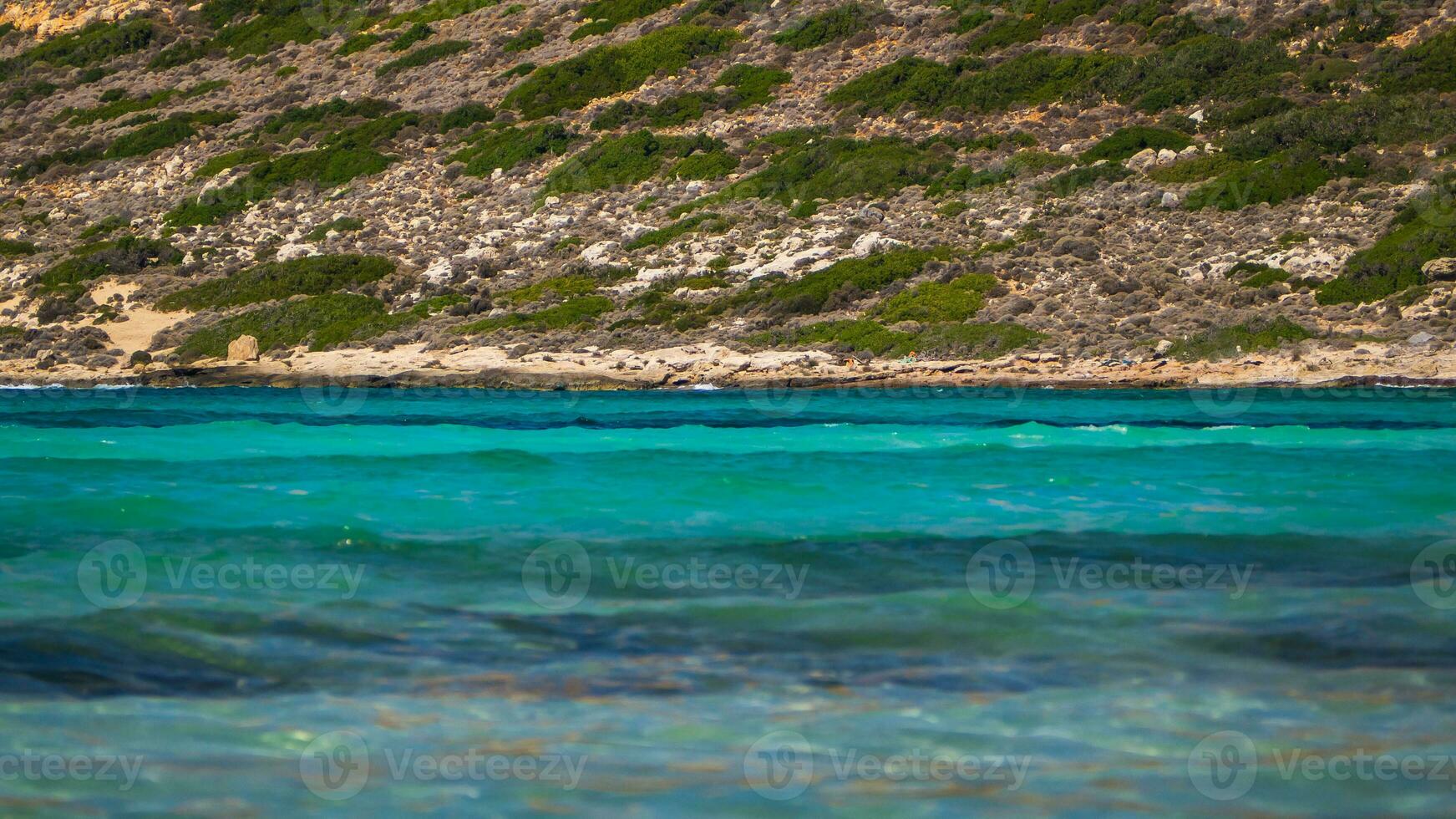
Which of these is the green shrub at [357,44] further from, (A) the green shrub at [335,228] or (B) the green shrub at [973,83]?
(B) the green shrub at [973,83]

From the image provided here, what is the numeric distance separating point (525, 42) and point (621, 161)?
13.7 metres

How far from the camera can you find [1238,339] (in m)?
24.6

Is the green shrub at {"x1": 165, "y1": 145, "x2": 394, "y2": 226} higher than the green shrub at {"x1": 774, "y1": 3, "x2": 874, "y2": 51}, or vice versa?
the green shrub at {"x1": 774, "y1": 3, "x2": 874, "y2": 51}

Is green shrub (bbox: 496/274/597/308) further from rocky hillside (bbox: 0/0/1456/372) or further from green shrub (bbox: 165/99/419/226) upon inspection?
green shrub (bbox: 165/99/419/226)

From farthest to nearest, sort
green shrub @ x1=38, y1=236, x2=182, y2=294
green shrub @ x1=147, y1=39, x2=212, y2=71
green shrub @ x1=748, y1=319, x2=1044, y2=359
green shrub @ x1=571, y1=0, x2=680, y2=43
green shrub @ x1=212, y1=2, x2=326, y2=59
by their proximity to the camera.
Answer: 1. green shrub @ x1=147, y1=39, x2=212, y2=71
2. green shrub @ x1=212, y1=2, x2=326, y2=59
3. green shrub @ x1=571, y1=0, x2=680, y2=43
4. green shrub @ x1=38, y1=236, x2=182, y2=294
5. green shrub @ x1=748, y1=319, x2=1044, y2=359

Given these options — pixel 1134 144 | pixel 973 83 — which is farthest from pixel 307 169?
pixel 1134 144

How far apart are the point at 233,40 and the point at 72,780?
60.3 m

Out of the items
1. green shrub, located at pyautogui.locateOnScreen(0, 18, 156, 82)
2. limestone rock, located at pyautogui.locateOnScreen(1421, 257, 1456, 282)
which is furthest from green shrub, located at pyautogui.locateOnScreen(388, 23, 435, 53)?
limestone rock, located at pyautogui.locateOnScreen(1421, 257, 1456, 282)

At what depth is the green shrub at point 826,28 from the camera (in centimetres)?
4697

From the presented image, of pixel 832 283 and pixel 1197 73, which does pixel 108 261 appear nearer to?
pixel 832 283

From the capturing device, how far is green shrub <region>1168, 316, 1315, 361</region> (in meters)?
24.3

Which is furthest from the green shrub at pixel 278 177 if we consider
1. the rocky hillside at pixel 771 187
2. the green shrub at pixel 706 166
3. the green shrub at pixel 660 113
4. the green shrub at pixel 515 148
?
the green shrub at pixel 706 166

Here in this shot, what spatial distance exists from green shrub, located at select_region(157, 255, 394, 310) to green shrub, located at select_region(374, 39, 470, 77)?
18045 mm

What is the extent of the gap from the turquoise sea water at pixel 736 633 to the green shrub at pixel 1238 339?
776cm
